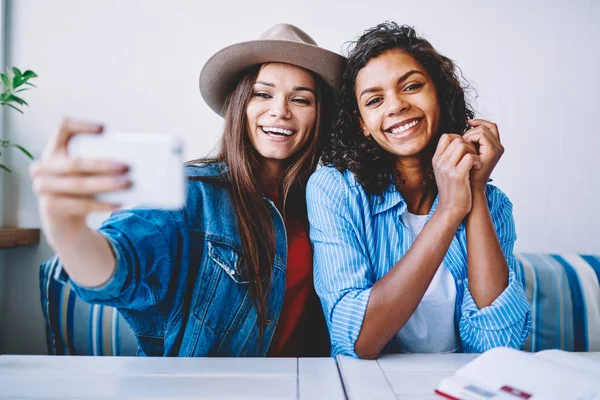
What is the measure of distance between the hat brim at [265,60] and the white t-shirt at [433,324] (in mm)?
567

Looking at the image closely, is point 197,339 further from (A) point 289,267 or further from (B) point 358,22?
(B) point 358,22

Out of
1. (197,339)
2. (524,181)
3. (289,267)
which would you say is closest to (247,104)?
(289,267)

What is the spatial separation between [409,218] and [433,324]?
9.5 inches

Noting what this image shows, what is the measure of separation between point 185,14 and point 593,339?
1796mm

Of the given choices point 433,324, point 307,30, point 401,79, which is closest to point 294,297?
point 433,324

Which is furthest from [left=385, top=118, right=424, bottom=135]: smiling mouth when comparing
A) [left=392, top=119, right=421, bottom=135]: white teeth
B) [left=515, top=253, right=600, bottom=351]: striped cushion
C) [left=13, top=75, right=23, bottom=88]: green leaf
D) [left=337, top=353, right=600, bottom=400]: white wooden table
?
[left=13, top=75, right=23, bottom=88]: green leaf

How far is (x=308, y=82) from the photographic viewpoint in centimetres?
110

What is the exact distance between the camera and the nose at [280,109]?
1.04 m

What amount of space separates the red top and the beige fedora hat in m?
0.41

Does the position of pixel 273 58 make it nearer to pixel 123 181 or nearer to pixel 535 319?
pixel 123 181

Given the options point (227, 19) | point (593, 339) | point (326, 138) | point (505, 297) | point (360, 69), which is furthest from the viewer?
point (227, 19)

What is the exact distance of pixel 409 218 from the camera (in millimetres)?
1032

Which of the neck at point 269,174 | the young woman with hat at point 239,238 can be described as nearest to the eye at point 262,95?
the young woman with hat at point 239,238

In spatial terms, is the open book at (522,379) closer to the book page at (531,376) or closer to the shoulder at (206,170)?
the book page at (531,376)
